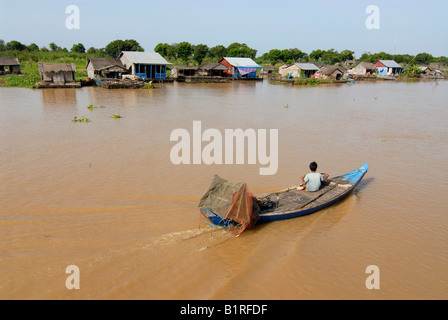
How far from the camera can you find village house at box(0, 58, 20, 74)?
3409 centimetres

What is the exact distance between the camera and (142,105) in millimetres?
21031

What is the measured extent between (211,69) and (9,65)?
24.3m

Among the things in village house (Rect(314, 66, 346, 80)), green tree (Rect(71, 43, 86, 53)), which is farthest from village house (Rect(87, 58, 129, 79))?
village house (Rect(314, 66, 346, 80))

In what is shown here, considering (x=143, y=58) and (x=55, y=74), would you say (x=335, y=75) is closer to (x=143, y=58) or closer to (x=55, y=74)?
(x=143, y=58)

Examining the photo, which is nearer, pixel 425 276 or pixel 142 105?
pixel 425 276

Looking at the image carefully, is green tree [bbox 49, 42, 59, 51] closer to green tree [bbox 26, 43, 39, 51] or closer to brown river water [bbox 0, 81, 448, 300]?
green tree [bbox 26, 43, 39, 51]

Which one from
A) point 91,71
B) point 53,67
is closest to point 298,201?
point 53,67

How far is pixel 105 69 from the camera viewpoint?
32.5m

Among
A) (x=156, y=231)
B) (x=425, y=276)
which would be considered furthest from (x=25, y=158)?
(x=425, y=276)

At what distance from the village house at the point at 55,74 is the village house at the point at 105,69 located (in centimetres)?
400

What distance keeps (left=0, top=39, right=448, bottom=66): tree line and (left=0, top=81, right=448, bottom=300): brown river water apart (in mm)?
43428
